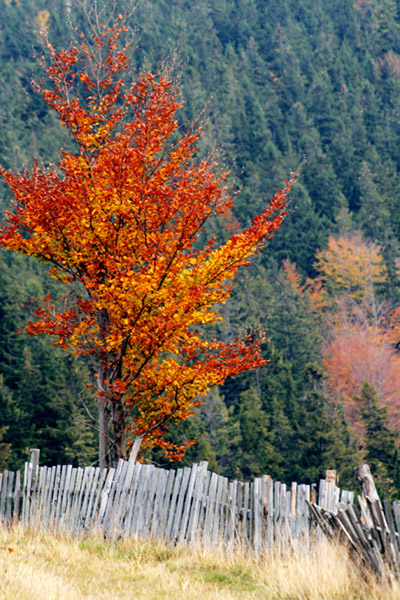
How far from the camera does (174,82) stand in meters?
10.2

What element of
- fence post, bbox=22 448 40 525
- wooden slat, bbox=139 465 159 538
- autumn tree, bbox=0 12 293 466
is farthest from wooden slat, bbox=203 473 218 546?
fence post, bbox=22 448 40 525

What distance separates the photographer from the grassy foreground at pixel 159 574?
5160mm

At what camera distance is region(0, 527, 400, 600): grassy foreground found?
5160 millimetres

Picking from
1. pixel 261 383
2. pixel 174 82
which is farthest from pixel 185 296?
pixel 261 383

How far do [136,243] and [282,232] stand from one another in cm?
7563

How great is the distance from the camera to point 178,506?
7824mm

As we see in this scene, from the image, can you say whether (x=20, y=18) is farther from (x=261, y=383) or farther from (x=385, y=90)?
(x=261, y=383)

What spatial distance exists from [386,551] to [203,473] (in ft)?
10.3

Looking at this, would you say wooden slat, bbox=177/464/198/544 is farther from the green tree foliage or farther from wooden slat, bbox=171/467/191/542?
the green tree foliage

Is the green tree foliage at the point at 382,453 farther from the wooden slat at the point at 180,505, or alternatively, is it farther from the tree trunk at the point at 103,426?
the wooden slat at the point at 180,505

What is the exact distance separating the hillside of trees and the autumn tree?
2.08 feet

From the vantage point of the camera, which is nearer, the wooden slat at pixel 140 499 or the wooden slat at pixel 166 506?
the wooden slat at pixel 166 506

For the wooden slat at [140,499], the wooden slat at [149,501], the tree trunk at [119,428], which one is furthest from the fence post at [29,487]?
the wooden slat at [149,501]

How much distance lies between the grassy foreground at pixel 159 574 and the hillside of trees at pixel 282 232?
2.67 m
